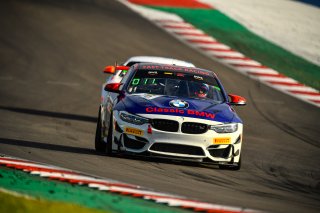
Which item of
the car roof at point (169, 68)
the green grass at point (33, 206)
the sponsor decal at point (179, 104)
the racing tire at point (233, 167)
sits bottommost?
the racing tire at point (233, 167)

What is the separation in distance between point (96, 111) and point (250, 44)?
8923mm

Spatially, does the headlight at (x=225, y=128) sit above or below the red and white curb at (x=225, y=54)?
above

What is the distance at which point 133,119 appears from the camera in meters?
12.4

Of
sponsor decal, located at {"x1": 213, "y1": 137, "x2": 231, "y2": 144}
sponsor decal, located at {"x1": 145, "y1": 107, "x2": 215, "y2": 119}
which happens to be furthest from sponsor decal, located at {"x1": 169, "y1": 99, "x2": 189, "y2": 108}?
sponsor decal, located at {"x1": 213, "y1": 137, "x2": 231, "y2": 144}

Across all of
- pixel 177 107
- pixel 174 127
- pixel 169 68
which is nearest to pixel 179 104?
pixel 177 107

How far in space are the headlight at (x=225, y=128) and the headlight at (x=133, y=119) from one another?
92cm

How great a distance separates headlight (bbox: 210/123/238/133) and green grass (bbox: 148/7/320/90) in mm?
10877

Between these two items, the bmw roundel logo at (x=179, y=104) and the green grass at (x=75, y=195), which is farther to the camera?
the bmw roundel logo at (x=179, y=104)

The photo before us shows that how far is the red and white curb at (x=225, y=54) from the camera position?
75.3 ft

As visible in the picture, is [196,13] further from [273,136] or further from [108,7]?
[273,136]

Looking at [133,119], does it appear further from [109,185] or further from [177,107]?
[109,185]

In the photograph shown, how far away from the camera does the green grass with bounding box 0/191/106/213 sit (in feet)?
25.7

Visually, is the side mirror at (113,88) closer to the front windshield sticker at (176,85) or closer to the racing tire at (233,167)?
the front windshield sticker at (176,85)

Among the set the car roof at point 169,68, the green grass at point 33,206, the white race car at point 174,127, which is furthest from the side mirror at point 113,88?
the green grass at point 33,206
